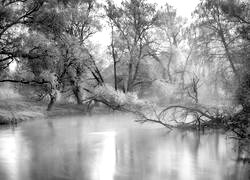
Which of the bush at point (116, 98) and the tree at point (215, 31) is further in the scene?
the bush at point (116, 98)

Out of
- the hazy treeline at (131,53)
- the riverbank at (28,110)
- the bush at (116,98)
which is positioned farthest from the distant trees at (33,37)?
the bush at (116,98)

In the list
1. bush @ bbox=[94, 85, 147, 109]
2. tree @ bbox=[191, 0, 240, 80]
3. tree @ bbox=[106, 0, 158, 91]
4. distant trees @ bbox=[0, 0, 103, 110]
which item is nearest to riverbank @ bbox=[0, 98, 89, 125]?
distant trees @ bbox=[0, 0, 103, 110]

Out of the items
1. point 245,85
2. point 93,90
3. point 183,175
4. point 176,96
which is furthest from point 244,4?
point 93,90

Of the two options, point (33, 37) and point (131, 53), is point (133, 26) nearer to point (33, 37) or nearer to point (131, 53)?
point (131, 53)

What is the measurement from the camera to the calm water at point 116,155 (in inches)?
364

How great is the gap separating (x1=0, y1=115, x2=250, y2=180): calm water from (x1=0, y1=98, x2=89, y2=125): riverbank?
2.78 metres

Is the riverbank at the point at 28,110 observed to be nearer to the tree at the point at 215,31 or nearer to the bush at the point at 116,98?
the bush at the point at 116,98

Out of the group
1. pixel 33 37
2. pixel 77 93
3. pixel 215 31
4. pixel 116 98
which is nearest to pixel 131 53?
pixel 116 98

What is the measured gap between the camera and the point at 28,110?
77.8ft

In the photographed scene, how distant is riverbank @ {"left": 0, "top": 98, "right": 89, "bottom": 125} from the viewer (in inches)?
809

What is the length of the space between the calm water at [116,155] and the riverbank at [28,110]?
9.12ft

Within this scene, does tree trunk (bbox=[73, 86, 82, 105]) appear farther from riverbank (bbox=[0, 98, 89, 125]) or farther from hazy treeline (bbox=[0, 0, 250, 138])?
riverbank (bbox=[0, 98, 89, 125])

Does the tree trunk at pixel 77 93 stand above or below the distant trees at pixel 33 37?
below

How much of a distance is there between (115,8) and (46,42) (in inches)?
342
